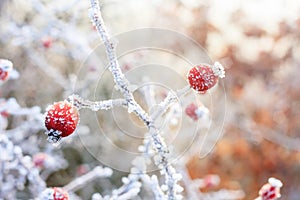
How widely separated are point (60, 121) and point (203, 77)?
26cm

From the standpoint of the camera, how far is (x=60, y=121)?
890 millimetres

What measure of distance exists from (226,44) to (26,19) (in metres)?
1.32

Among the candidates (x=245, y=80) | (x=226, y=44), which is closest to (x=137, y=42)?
(x=226, y=44)

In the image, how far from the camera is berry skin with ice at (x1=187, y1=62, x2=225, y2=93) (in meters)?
0.94

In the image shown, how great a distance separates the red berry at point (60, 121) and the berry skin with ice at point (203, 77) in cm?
22

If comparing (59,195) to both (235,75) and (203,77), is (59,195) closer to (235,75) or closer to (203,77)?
(203,77)

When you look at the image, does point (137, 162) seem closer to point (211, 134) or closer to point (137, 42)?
point (211, 134)

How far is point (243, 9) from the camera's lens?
329 centimetres

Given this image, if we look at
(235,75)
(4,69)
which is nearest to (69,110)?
(4,69)

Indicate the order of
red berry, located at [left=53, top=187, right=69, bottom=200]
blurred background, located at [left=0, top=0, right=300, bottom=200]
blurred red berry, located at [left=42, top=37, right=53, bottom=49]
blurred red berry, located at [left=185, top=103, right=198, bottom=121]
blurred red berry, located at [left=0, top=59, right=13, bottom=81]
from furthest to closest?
1. blurred background, located at [left=0, top=0, right=300, bottom=200]
2. blurred red berry, located at [left=42, top=37, right=53, bottom=49]
3. blurred red berry, located at [left=185, top=103, right=198, bottom=121]
4. blurred red berry, located at [left=0, top=59, right=13, bottom=81]
5. red berry, located at [left=53, top=187, right=69, bottom=200]

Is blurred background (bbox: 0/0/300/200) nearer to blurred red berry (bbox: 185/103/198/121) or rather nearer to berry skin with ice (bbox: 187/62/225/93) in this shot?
blurred red berry (bbox: 185/103/198/121)

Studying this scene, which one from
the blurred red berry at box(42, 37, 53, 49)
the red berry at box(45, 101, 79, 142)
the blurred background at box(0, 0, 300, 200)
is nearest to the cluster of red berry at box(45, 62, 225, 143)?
the red berry at box(45, 101, 79, 142)

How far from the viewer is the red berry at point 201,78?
936mm

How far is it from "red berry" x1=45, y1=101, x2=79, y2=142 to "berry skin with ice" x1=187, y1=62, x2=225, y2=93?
22cm
